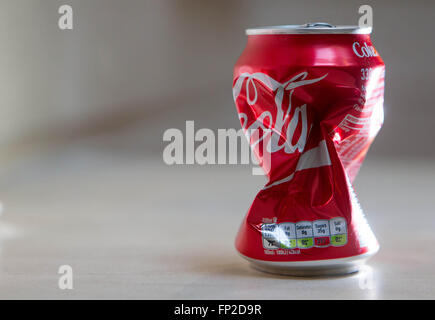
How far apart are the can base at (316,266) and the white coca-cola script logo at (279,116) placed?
19cm

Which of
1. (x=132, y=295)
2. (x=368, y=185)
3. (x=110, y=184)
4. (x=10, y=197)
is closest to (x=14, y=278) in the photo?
(x=132, y=295)

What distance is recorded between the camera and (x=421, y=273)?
1.24m

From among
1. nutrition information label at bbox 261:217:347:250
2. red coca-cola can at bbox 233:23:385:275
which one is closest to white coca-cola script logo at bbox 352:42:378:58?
red coca-cola can at bbox 233:23:385:275

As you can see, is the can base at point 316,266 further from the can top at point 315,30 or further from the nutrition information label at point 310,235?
the can top at point 315,30

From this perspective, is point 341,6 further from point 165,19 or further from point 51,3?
point 51,3

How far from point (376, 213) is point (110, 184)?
2.63ft

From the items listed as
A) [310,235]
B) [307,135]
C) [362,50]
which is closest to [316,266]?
[310,235]

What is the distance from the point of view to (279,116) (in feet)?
3.88

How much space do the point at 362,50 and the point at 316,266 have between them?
0.37m

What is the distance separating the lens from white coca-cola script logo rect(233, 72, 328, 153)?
1.16m

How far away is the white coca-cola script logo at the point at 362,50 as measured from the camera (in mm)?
1183

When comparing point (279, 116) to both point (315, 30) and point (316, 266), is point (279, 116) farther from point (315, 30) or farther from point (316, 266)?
point (316, 266)

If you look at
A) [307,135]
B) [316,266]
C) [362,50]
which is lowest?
[316,266]

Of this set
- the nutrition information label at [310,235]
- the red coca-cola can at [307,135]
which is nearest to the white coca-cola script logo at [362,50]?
the red coca-cola can at [307,135]
